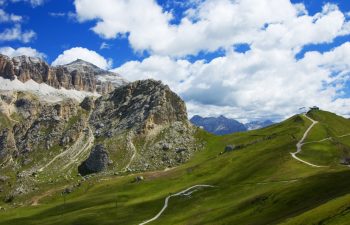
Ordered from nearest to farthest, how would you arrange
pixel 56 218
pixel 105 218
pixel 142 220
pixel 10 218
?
1. pixel 142 220
2. pixel 105 218
3. pixel 56 218
4. pixel 10 218

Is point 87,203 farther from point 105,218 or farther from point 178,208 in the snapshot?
point 178,208

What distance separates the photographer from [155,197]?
18900cm

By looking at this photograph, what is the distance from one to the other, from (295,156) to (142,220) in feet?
260

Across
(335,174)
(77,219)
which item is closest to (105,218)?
(77,219)

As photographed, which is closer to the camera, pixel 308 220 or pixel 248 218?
pixel 308 220

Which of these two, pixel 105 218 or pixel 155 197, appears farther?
pixel 155 197

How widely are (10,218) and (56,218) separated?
30.9m

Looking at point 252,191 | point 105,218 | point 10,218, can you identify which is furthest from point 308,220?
point 10,218

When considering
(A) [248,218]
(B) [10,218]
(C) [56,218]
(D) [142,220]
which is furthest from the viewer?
(B) [10,218]

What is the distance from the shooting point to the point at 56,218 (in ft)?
587

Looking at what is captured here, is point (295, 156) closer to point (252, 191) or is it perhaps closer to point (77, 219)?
point (252, 191)

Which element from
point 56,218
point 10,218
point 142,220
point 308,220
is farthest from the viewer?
point 10,218

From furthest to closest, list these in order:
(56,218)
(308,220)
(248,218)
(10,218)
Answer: (10,218) → (56,218) → (248,218) → (308,220)

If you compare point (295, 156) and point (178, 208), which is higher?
point (295, 156)
